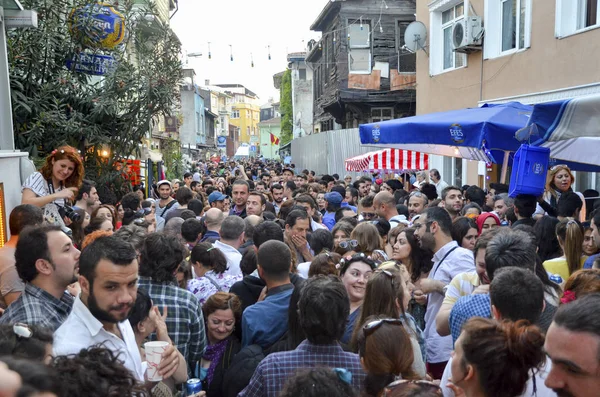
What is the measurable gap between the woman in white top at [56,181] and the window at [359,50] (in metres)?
21.2

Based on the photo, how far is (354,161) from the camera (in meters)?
17.3


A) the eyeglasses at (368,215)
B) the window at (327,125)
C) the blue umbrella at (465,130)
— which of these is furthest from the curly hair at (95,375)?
the window at (327,125)

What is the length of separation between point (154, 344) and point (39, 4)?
9.04 metres

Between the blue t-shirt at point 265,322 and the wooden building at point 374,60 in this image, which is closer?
the blue t-shirt at point 265,322

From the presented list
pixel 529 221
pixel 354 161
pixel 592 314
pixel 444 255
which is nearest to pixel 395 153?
pixel 354 161

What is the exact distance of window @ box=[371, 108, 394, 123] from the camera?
26.6 metres

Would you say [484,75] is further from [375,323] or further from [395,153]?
[375,323]

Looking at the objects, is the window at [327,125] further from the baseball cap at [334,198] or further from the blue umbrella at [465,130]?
the baseball cap at [334,198]

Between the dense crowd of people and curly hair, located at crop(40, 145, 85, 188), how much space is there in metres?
0.02

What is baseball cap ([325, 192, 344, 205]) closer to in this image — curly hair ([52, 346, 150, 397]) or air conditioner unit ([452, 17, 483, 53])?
curly hair ([52, 346, 150, 397])

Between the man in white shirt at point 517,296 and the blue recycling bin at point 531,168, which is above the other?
the blue recycling bin at point 531,168

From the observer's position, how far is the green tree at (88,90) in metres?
9.65

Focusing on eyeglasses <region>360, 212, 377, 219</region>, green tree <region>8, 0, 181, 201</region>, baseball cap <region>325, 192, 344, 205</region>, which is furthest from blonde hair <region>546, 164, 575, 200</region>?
green tree <region>8, 0, 181, 201</region>

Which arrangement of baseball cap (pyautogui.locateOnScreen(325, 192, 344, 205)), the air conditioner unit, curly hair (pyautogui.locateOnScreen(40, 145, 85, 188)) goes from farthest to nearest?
the air conditioner unit → baseball cap (pyautogui.locateOnScreen(325, 192, 344, 205)) → curly hair (pyautogui.locateOnScreen(40, 145, 85, 188))
